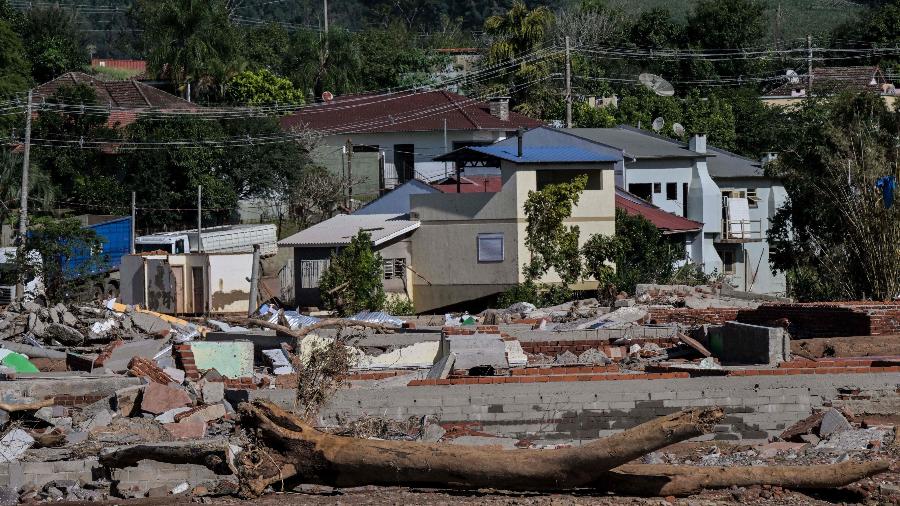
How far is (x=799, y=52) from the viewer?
2530 inches

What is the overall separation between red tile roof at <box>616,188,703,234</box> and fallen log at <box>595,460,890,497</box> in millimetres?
23722

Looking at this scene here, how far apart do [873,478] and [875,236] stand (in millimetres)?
11226

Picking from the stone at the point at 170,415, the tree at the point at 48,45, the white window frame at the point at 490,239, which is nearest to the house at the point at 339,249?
the white window frame at the point at 490,239

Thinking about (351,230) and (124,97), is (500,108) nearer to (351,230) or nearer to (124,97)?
(124,97)

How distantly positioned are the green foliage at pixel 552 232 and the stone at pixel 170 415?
1659 centimetres

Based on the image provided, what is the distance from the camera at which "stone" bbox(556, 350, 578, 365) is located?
57.3 ft

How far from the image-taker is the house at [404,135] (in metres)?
45.1

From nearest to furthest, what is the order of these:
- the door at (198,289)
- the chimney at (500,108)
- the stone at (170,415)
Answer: the stone at (170,415)
the door at (198,289)
the chimney at (500,108)

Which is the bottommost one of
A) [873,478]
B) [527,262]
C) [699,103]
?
[873,478]

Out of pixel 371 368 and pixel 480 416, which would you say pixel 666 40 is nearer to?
pixel 371 368

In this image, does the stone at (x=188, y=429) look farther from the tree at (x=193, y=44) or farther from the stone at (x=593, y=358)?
the tree at (x=193, y=44)

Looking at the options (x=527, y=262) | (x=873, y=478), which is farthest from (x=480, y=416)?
(x=527, y=262)

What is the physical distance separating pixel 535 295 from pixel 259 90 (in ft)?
78.0

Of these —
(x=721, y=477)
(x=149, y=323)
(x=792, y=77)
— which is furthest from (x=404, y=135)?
(x=721, y=477)
